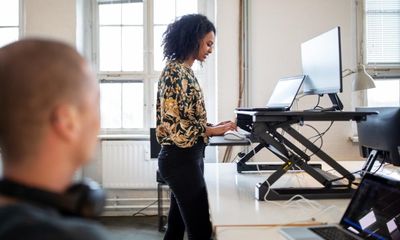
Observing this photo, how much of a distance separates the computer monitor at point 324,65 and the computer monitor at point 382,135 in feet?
0.58

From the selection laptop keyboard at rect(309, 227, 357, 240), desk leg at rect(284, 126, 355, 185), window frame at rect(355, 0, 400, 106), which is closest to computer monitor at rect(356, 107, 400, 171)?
desk leg at rect(284, 126, 355, 185)

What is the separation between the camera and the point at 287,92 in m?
2.08

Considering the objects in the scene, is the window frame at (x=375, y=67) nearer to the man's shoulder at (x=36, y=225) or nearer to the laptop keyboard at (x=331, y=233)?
the laptop keyboard at (x=331, y=233)

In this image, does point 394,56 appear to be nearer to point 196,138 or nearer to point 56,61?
point 196,138

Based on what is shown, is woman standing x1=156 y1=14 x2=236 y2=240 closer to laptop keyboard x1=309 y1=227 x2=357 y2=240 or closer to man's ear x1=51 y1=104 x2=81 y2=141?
laptop keyboard x1=309 y1=227 x2=357 y2=240

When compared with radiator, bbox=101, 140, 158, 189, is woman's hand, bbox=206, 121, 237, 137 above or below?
above

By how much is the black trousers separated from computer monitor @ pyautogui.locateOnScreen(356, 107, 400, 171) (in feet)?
2.65

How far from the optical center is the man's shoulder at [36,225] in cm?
44

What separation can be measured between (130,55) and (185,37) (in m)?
2.26

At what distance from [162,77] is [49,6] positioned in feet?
8.02

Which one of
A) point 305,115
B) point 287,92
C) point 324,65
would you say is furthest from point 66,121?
point 287,92

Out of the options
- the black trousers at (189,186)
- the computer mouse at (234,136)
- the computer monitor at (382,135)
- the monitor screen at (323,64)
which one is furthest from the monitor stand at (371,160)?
the black trousers at (189,186)

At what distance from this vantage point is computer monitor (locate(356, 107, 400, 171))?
5.80ft

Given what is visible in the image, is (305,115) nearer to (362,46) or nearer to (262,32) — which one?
(262,32)
